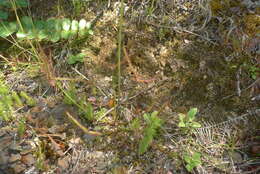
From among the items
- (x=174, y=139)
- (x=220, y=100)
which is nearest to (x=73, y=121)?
(x=174, y=139)

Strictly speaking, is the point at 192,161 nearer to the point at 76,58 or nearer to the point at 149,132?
the point at 149,132

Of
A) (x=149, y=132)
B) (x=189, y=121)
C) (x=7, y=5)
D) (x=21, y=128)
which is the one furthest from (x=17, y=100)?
(x=189, y=121)

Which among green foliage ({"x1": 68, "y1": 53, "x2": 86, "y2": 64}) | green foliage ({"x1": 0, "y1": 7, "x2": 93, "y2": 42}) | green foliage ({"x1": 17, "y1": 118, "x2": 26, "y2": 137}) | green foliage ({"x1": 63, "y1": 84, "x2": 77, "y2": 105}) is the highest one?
green foliage ({"x1": 0, "y1": 7, "x2": 93, "y2": 42})

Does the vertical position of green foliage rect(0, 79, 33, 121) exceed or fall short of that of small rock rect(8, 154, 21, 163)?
it exceeds it

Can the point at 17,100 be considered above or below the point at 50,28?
below

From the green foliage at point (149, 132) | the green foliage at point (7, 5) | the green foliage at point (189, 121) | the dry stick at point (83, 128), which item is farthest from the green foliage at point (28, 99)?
the green foliage at point (189, 121)

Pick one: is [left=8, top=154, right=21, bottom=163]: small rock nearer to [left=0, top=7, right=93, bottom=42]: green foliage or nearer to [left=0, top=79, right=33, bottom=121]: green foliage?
[left=0, top=79, right=33, bottom=121]: green foliage

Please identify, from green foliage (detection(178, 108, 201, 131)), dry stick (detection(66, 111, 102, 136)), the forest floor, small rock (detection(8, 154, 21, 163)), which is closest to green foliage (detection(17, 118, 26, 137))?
the forest floor

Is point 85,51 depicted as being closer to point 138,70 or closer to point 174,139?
point 138,70
